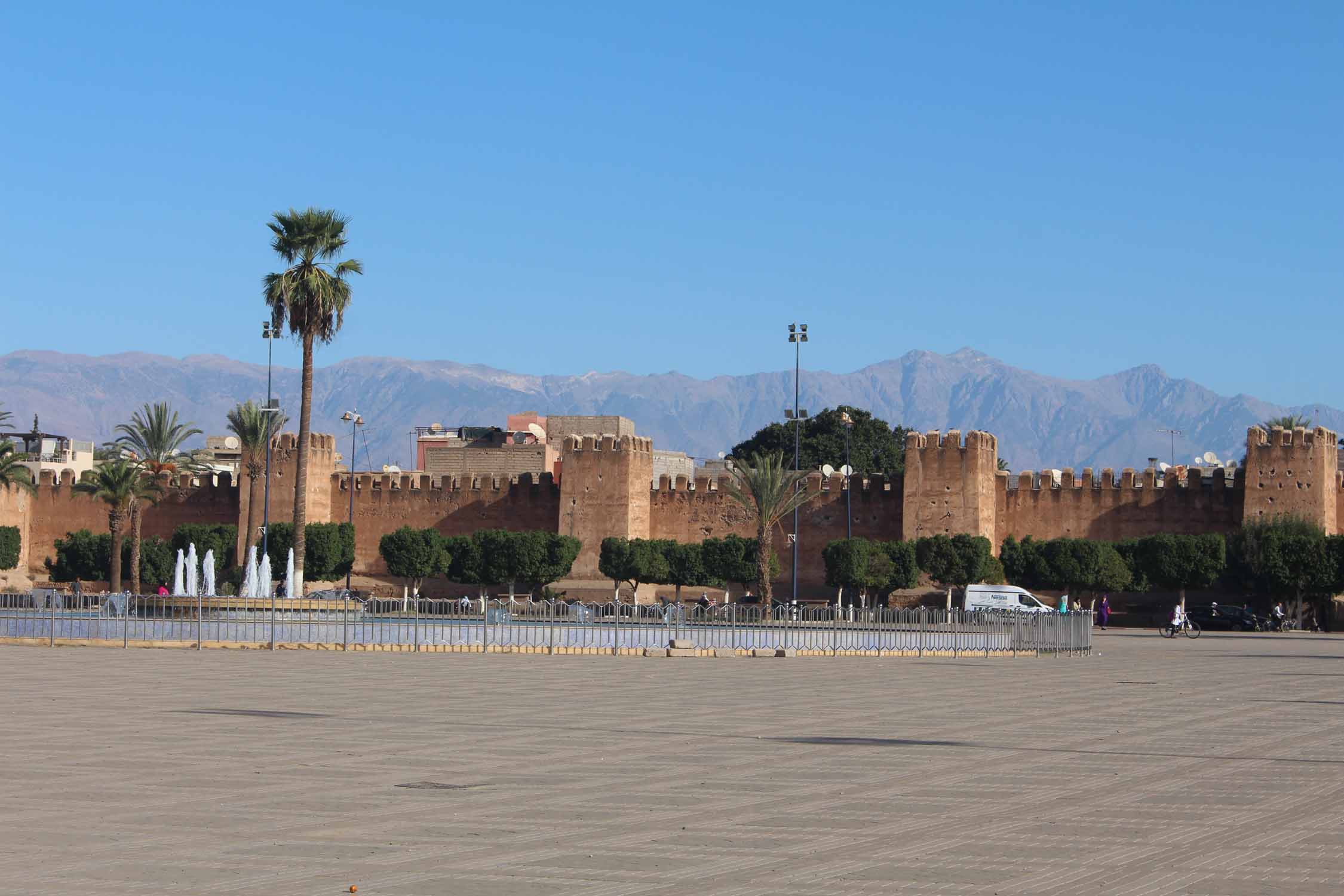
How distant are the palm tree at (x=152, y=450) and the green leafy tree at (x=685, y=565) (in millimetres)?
12903

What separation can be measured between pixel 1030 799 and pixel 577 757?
2.83m

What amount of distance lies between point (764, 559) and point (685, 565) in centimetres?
488

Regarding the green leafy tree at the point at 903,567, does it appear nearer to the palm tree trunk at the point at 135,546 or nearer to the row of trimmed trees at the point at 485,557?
the row of trimmed trees at the point at 485,557

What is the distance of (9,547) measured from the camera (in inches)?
1954

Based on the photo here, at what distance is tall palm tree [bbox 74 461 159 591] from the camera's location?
137 feet

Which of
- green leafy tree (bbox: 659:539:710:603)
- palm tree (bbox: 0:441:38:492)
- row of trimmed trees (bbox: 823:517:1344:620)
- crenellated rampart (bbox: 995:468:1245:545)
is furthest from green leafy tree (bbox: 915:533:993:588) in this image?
palm tree (bbox: 0:441:38:492)

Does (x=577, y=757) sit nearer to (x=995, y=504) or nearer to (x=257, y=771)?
(x=257, y=771)

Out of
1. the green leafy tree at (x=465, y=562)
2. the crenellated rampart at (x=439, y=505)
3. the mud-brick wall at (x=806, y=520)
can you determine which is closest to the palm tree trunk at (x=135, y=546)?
the crenellated rampart at (x=439, y=505)

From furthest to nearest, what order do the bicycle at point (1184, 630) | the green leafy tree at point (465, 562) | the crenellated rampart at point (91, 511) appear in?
the crenellated rampart at point (91, 511) < the green leafy tree at point (465, 562) < the bicycle at point (1184, 630)

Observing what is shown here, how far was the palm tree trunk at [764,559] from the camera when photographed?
133 ft

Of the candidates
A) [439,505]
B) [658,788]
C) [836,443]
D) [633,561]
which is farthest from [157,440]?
[658,788]

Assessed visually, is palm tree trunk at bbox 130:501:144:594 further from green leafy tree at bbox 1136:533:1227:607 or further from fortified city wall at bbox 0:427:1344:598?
green leafy tree at bbox 1136:533:1227:607

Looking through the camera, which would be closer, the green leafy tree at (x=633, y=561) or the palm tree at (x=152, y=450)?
the palm tree at (x=152, y=450)

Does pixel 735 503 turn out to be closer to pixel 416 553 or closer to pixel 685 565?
pixel 685 565
